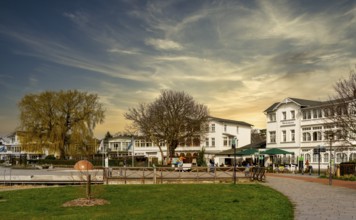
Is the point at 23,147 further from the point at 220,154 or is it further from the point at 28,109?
the point at 220,154

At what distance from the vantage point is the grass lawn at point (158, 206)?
1509 centimetres

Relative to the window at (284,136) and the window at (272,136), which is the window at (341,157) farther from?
the window at (272,136)

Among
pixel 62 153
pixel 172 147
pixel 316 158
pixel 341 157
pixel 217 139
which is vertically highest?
pixel 217 139

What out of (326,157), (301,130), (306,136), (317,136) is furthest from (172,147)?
(326,157)

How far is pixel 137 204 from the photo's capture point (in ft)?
60.6

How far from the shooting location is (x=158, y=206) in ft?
57.6

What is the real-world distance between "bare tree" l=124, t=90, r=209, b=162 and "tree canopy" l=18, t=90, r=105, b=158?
8.75 m

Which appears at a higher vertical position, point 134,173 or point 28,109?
point 28,109

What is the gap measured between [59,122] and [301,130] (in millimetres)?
39887

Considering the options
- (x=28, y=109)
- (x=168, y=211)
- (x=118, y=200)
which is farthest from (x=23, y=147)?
(x=168, y=211)

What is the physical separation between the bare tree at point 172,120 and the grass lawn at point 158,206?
159 feet

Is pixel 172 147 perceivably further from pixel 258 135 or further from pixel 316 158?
pixel 258 135

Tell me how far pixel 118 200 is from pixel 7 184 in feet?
64.2

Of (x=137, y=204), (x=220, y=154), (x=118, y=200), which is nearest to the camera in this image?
(x=137, y=204)
